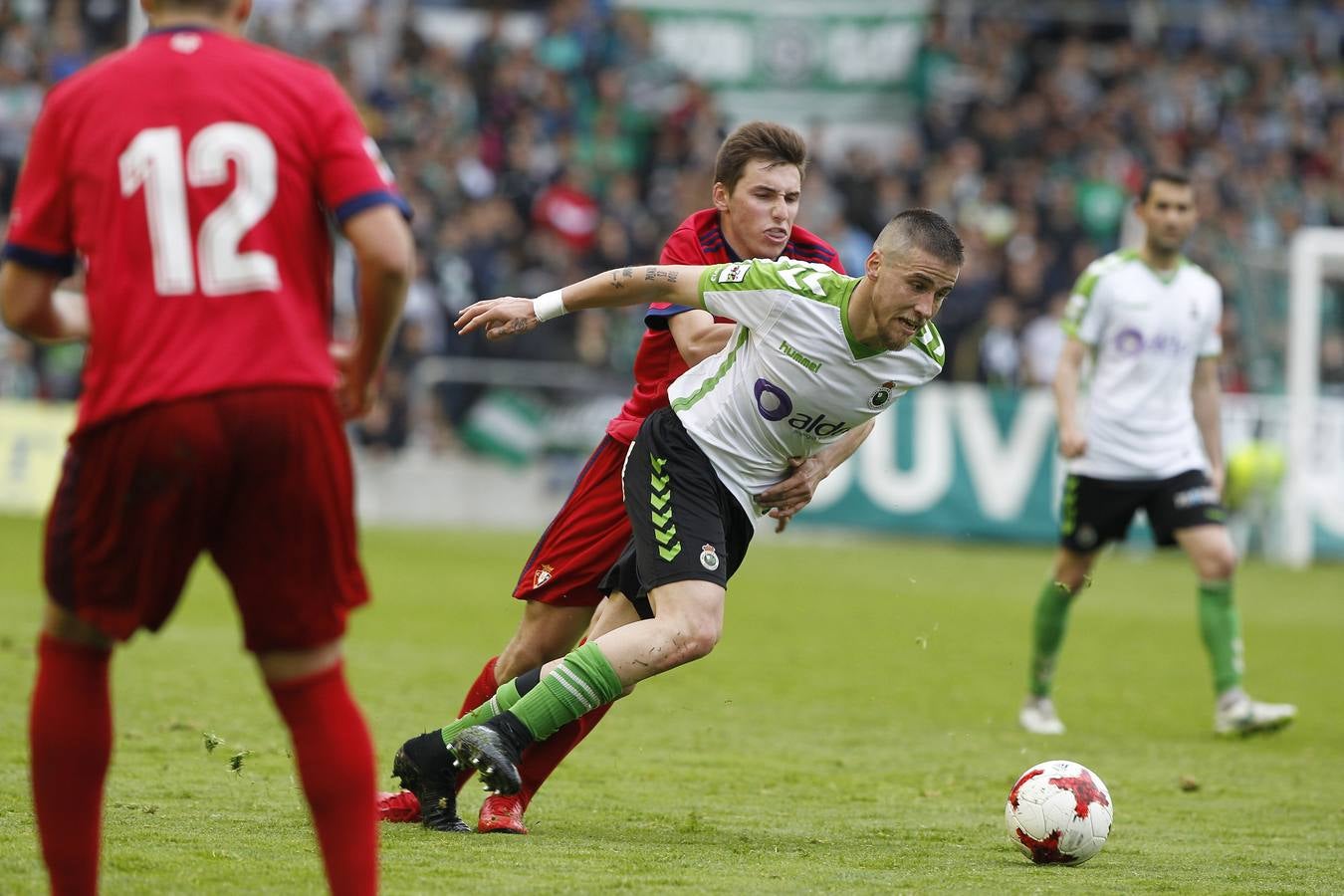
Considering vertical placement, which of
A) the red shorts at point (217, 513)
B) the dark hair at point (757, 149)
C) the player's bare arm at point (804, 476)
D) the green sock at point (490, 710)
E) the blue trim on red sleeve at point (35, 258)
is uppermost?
the dark hair at point (757, 149)

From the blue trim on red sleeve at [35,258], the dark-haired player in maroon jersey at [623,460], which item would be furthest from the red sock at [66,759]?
the dark-haired player in maroon jersey at [623,460]

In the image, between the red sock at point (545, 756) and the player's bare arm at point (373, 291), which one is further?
the red sock at point (545, 756)

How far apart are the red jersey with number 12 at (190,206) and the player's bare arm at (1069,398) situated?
552 centimetres

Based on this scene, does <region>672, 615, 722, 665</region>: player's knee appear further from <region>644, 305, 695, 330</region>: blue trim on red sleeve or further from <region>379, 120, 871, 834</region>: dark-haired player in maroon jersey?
<region>644, 305, 695, 330</region>: blue trim on red sleeve

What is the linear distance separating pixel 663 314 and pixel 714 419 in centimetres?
48

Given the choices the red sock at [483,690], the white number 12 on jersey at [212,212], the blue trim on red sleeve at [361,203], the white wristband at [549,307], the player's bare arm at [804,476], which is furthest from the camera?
the red sock at [483,690]

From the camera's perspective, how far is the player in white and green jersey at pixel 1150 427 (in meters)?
8.78

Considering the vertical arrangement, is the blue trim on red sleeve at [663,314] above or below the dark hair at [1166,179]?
below

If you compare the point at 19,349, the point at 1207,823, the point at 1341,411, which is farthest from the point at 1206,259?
the point at 1207,823

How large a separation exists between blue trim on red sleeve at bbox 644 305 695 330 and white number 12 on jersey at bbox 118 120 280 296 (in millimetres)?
2272

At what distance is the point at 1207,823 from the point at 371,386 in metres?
3.71

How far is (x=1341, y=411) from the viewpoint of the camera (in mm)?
18781

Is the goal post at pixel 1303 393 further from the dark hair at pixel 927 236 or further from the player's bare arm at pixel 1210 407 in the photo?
the dark hair at pixel 927 236

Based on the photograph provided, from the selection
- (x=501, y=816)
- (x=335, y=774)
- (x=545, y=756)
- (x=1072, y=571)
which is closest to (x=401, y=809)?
(x=501, y=816)
